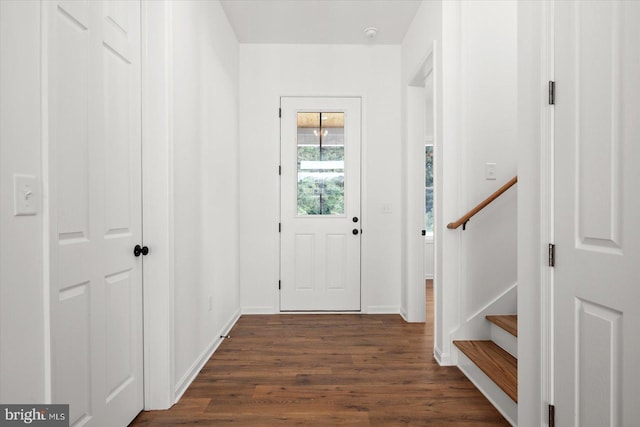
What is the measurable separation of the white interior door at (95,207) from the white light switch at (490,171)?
2.21m

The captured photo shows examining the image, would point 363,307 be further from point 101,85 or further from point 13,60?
point 13,60

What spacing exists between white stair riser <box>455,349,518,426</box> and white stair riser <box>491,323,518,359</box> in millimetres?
222

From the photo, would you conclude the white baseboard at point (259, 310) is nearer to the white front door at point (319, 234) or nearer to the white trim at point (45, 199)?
the white front door at point (319, 234)

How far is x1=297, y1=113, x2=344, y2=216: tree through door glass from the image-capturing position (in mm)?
3828

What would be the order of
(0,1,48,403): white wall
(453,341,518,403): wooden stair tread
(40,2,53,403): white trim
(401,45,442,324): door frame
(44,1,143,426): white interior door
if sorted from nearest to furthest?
1. (0,1,48,403): white wall
2. (40,2,53,403): white trim
3. (44,1,143,426): white interior door
4. (453,341,518,403): wooden stair tread
5. (401,45,442,324): door frame

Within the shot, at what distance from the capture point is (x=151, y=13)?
1893mm

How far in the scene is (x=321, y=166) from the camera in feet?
12.6

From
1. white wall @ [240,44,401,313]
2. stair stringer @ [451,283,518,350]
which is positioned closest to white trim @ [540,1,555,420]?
stair stringer @ [451,283,518,350]

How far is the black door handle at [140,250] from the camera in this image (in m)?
1.81

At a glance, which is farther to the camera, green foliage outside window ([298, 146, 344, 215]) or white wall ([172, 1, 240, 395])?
green foliage outside window ([298, 146, 344, 215])

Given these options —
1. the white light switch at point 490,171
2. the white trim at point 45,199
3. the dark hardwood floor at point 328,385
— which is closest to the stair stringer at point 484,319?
the dark hardwood floor at point 328,385

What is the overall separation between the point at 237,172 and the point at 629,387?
10.7ft

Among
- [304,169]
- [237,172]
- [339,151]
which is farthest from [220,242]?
[339,151]

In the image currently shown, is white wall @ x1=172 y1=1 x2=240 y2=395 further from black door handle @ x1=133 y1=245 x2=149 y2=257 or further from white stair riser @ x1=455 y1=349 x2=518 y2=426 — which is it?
white stair riser @ x1=455 y1=349 x2=518 y2=426
